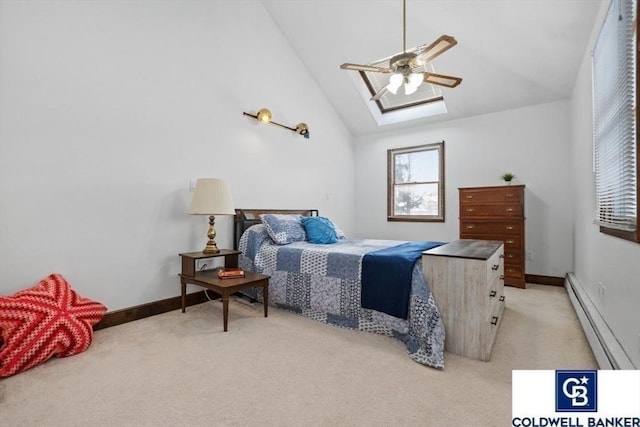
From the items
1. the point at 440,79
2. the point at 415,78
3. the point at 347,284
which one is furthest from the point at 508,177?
the point at 347,284

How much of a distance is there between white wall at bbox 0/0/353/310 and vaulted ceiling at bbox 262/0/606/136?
0.76 metres

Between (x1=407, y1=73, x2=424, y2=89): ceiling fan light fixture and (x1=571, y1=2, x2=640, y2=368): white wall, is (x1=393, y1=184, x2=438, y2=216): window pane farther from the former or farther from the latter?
(x1=407, y1=73, x2=424, y2=89): ceiling fan light fixture

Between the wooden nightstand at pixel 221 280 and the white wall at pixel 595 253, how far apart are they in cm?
240

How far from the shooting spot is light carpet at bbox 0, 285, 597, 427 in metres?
1.44

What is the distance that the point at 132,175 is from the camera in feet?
9.16

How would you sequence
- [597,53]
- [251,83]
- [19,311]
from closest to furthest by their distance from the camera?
[19,311]
[597,53]
[251,83]

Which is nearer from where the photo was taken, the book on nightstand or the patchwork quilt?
the patchwork quilt

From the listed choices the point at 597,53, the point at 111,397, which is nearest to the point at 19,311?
the point at 111,397

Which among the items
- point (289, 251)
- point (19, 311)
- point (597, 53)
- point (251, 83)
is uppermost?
point (251, 83)

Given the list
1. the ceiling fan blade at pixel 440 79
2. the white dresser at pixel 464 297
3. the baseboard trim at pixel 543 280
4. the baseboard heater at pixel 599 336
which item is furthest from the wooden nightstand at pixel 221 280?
the baseboard trim at pixel 543 280

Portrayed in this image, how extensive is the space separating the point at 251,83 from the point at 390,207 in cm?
306

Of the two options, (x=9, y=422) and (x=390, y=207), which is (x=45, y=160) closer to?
(x=9, y=422)

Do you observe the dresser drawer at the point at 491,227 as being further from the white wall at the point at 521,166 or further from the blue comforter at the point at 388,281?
the blue comforter at the point at 388,281

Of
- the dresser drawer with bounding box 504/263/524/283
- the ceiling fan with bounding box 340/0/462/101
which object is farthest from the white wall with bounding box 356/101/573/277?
the ceiling fan with bounding box 340/0/462/101
